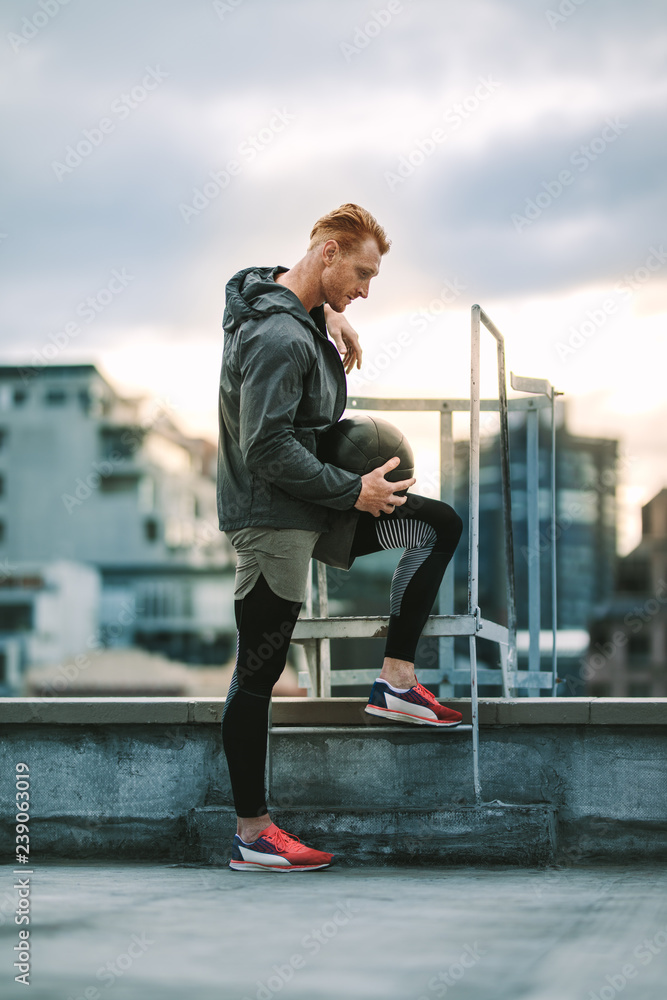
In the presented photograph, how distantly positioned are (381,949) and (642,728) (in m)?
1.73

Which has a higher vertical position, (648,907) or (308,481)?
(308,481)

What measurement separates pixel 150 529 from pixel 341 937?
71.8 metres

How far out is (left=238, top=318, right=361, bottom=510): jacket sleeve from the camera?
3.17m

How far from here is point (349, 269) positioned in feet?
11.1

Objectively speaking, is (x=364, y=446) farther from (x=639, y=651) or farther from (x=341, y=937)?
(x=639, y=651)

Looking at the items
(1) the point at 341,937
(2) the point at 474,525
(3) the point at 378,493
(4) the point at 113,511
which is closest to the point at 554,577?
(2) the point at 474,525

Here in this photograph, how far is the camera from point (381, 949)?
2.15m

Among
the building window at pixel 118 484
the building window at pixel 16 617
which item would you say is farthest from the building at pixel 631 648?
the building window at pixel 16 617

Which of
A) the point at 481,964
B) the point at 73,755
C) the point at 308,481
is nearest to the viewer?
the point at 481,964

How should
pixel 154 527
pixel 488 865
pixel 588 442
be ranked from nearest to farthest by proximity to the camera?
1. pixel 488 865
2. pixel 154 527
3. pixel 588 442

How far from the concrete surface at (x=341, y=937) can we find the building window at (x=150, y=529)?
7028 centimetres

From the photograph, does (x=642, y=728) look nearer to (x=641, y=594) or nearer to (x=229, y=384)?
(x=229, y=384)

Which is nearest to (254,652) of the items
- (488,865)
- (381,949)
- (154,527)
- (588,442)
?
(488,865)

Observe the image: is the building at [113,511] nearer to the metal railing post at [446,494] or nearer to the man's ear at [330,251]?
the metal railing post at [446,494]
